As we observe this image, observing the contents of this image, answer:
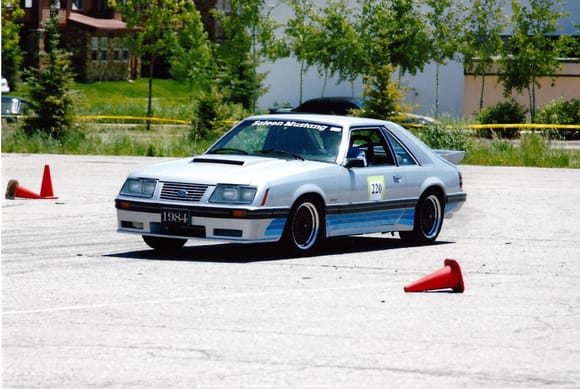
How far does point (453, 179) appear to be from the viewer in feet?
51.3

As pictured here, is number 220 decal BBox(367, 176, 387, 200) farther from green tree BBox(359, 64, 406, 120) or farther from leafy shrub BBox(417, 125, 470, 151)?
green tree BBox(359, 64, 406, 120)

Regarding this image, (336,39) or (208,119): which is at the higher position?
(336,39)

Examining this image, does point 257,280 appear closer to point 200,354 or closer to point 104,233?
point 200,354

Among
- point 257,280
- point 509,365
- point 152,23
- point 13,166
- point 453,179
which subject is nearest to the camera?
point 509,365

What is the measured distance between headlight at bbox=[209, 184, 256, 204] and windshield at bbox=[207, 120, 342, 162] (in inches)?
47.3

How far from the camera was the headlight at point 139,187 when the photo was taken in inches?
529

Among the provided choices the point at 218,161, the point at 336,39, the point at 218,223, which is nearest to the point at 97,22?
the point at 336,39

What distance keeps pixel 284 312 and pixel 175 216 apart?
11.0ft

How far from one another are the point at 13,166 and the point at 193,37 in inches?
1514

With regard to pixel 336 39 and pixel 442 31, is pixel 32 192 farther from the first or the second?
pixel 336 39

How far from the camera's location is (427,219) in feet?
50.2

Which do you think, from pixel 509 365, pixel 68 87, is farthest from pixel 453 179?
pixel 68 87

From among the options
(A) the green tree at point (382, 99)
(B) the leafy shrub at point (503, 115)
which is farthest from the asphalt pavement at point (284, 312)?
(B) the leafy shrub at point (503, 115)

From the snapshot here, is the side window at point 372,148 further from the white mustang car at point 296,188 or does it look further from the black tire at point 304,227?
the black tire at point 304,227
